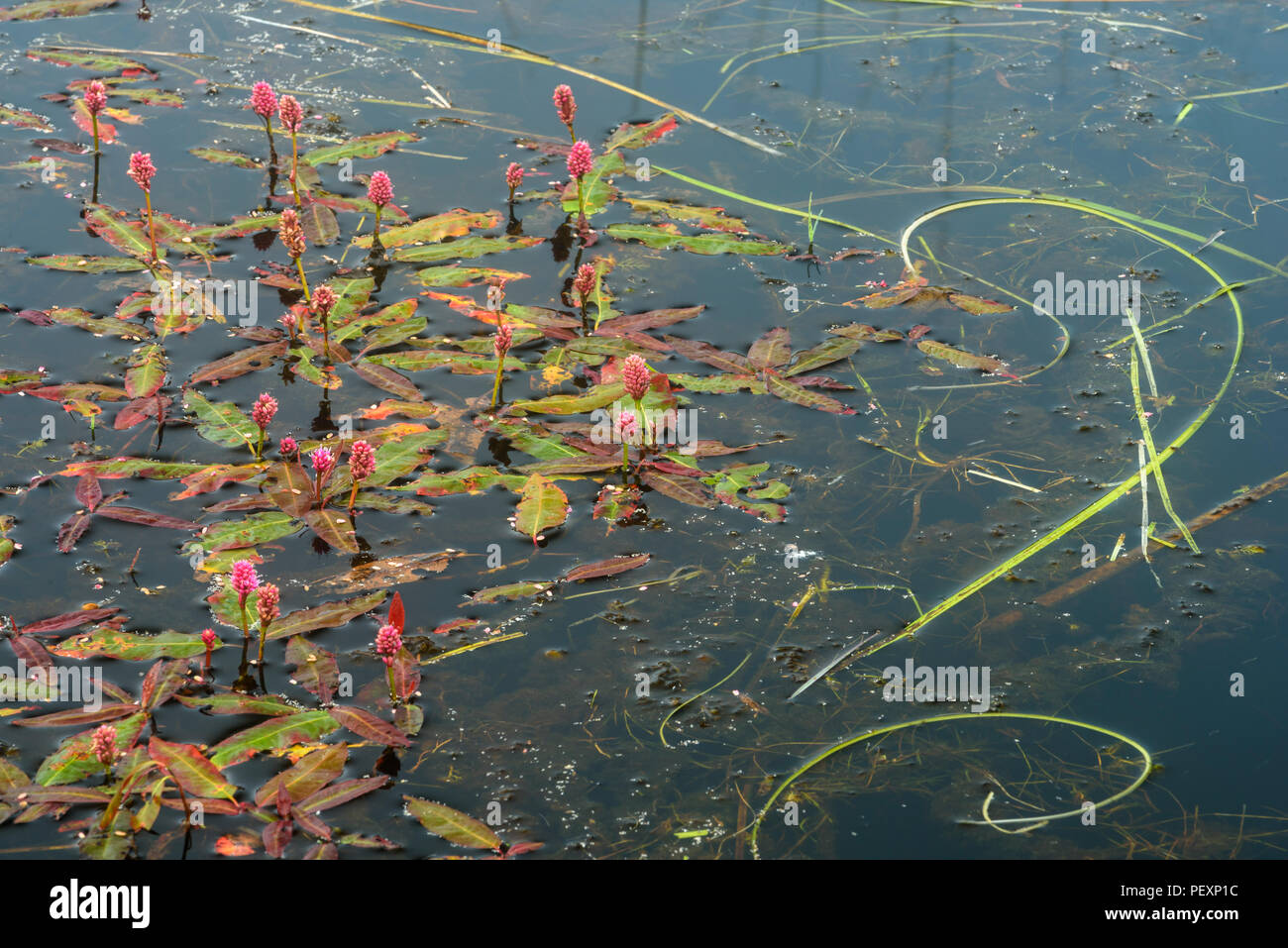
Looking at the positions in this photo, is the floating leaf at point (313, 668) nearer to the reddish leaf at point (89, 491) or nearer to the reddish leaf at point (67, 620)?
the reddish leaf at point (67, 620)

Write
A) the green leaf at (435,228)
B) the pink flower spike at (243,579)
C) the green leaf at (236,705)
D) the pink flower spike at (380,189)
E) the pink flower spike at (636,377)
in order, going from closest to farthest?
the green leaf at (236,705), the pink flower spike at (243,579), the pink flower spike at (636,377), the pink flower spike at (380,189), the green leaf at (435,228)

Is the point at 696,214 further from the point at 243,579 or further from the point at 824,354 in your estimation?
the point at 243,579

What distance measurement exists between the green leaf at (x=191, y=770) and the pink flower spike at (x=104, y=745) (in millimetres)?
105

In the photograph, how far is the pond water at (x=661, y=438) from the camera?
2.84 m

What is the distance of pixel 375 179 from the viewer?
177 inches

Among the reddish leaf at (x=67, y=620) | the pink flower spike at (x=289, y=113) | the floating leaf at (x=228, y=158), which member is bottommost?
the reddish leaf at (x=67, y=620)

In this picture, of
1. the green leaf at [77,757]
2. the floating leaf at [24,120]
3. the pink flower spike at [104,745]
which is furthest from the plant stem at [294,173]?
the pink flower spike at [104,745]

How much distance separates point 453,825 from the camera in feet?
8.82

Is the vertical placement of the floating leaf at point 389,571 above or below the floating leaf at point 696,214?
below

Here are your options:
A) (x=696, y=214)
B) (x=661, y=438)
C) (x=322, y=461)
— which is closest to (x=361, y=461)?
(x=322, y=461)

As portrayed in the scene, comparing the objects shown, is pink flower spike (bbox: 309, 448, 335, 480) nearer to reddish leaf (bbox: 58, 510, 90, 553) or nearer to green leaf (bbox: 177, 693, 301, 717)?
reddish leaf (bbox: 58, 510, 90, 553)

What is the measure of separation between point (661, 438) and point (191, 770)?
67.1 inches

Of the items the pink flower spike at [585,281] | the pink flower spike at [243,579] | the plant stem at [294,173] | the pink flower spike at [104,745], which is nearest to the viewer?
the pink flower spike at [104,745]

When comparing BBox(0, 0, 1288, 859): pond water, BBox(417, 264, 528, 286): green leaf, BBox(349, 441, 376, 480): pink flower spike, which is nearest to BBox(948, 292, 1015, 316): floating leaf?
BBox(0, 0, 1288, 859): pond water
